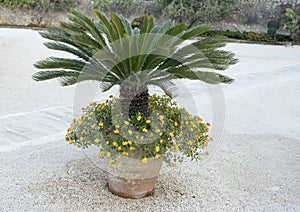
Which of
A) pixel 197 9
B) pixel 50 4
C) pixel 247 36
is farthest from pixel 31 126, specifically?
pixel 197 9

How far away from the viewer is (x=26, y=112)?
5.24m

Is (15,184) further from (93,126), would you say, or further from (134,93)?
(134,93)

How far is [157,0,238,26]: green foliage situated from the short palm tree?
55.1ft

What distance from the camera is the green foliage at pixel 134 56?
269 cm

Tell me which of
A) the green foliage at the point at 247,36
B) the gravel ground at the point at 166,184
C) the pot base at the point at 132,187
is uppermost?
the pot base at the point at 132,187

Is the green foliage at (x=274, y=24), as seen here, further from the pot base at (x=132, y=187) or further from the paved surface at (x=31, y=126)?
the pot base at (x=132, y=187)

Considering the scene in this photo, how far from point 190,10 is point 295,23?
16.6ft

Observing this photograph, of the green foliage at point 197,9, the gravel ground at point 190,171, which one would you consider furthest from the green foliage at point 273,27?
the gravel ground at point 190,171

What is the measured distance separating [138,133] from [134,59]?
53 cm

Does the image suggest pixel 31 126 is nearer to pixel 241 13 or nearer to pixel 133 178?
pixel 133 178

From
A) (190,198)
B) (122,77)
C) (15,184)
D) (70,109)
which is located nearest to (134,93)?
(122,77)

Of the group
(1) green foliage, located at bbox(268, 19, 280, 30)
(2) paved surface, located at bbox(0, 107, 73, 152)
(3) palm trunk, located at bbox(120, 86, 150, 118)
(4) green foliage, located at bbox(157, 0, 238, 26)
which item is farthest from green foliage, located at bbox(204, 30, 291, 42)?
(3) palm trunk, located at bbox(120, 86, 150, 118)

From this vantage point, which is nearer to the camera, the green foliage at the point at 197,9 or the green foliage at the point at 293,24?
the green foliage at the point at 293,24

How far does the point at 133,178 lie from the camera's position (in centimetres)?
Answer: 291
